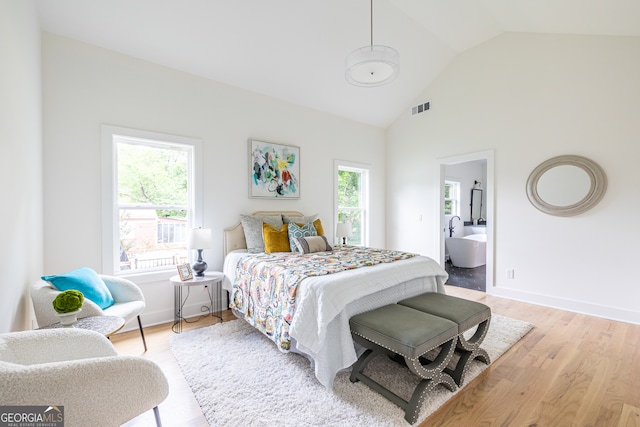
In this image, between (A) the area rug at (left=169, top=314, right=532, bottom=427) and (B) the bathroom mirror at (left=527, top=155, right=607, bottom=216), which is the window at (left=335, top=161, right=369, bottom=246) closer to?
(B) the bathroom mirror at (left=527, top=155, right=607, bottom=216)

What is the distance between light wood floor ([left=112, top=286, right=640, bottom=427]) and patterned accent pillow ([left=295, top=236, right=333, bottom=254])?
144 cm

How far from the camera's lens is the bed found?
1.95m

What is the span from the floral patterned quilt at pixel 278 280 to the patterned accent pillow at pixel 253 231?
450mm

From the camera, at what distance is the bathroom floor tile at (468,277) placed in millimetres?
4707

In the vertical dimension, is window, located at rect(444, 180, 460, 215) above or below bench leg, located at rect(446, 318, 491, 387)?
above

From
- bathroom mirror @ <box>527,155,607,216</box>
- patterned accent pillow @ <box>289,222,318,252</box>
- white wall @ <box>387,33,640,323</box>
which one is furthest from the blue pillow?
bathroom mirror @ <box>527,155,607,216</box>

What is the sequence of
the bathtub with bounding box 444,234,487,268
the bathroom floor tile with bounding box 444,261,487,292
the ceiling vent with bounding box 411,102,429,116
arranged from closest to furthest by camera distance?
the bathroom floor tile with bounding box 444,261,487,292, the ceiling vent with bounding box 411,102,429,116, the bathtub with bounding box 444,234,487,268

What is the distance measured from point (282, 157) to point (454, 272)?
A: 4.10 m

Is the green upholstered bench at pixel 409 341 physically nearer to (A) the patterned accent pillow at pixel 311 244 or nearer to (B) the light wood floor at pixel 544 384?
(B) the light wood floor at pixel 544 384

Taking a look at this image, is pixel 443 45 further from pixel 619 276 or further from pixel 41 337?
pixel 41 337

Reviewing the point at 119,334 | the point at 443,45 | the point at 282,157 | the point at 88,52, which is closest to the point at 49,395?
the point at 119,334

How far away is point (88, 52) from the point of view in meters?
2.79

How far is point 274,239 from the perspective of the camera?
A: 11.3 feet

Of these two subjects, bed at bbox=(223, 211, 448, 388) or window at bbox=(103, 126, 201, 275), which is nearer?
bed at bbox=(223, 211, 448, 388)
